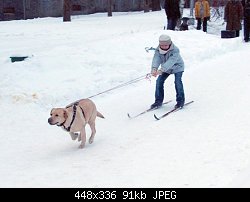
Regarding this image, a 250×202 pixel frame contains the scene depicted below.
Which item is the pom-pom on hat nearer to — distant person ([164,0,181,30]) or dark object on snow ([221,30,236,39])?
distant person ([164,0,181,30])

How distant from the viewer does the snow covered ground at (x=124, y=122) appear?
18.2ft

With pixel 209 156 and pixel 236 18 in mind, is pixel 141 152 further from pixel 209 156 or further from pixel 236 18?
pixel 236 18

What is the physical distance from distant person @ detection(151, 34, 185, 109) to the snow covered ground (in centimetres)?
25

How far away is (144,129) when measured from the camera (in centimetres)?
752

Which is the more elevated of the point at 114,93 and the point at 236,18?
the point at 236,18

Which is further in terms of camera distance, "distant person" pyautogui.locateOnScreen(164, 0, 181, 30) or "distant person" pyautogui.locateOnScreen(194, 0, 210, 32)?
"distant person" pyautogui.locateOnScreen(194, 0, 210, 32)

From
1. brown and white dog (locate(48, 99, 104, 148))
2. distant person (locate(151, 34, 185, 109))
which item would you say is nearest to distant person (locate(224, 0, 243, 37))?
distant person (locate(151, 34, 185, 109))

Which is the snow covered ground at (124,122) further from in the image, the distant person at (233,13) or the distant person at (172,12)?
the distant person at (233,13)

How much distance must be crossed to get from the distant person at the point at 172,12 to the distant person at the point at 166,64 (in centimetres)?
1042

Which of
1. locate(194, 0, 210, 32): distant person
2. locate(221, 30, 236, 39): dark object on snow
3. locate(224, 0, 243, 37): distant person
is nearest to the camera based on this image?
locate(221, 30, 236, 39): dark object on snow

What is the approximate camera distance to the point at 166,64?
27.8 feet

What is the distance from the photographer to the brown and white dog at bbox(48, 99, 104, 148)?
6.49m
